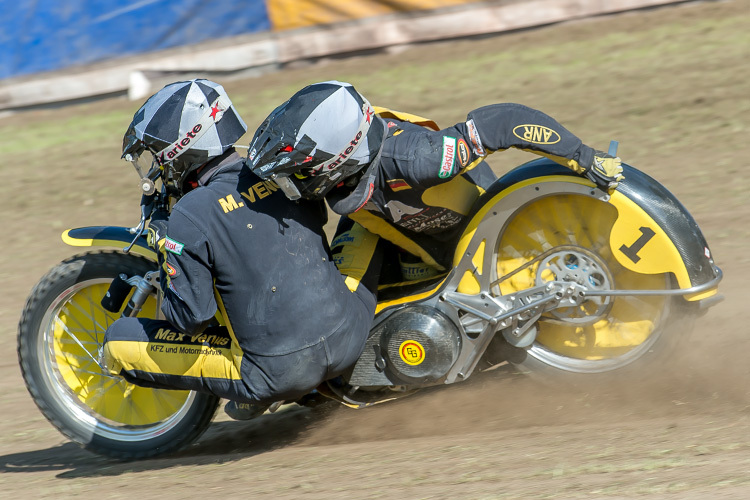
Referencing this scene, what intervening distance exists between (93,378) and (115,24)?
22.7ft

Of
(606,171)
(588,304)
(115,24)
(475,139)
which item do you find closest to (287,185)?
(475,139)

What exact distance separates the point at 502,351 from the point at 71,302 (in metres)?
2.17

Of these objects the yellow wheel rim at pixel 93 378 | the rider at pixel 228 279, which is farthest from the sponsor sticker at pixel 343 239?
the yellow wheel rim at pixel 93 378

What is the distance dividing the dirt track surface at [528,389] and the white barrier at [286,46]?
0.42 meters

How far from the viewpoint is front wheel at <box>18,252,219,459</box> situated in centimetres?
464

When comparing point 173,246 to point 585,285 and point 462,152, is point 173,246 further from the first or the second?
point 585,285

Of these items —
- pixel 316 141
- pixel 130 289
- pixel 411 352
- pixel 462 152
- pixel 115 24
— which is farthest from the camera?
pixel 115 24

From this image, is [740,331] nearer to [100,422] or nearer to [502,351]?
[502,351]

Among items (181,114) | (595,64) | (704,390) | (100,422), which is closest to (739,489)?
(704,390)

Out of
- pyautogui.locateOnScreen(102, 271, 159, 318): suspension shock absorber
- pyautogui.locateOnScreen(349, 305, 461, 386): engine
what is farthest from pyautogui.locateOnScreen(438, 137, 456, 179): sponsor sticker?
pyautogui.locateOnScreen(102, 271, 159, 318): suspension shock absorber

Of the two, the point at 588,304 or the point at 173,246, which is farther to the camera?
the point at 588,304

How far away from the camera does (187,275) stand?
3939 millimetres

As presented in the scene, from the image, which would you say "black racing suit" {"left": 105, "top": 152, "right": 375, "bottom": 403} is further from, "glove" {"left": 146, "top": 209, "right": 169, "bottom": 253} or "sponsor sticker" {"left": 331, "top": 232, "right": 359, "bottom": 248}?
"sponsor sticker" {"left": 331, "top": 232, "right": 359, "bottom": 248}

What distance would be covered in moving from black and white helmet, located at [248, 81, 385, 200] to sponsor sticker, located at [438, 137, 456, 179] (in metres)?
0.28
